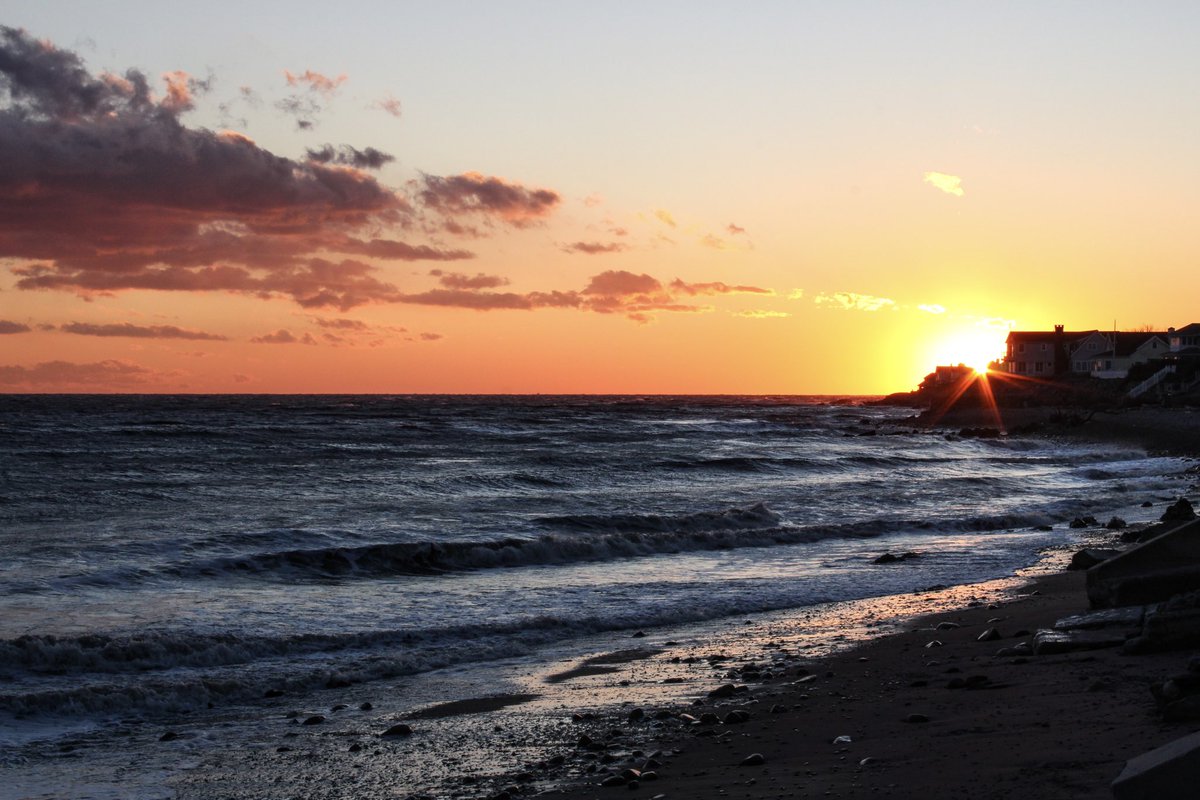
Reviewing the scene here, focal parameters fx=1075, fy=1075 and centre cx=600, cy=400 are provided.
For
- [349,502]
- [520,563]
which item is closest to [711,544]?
[520,563]

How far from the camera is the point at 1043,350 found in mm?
120500

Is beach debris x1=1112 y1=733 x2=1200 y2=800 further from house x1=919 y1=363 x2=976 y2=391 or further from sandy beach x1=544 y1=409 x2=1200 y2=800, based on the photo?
house x1=919 y1=363 x2=976 y2=391

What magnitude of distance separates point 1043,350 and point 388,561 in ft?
373

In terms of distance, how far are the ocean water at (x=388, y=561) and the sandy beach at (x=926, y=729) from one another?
3169 mm

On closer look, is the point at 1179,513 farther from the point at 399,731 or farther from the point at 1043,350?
the point at 1043,350

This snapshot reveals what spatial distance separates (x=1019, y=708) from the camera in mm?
8031

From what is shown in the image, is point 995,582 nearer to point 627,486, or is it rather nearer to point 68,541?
point 68,541

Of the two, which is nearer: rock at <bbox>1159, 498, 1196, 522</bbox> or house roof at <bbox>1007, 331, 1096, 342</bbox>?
rock at <bbox>1159, 498, 1196, 522</bbox>

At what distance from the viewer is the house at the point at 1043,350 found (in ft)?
389

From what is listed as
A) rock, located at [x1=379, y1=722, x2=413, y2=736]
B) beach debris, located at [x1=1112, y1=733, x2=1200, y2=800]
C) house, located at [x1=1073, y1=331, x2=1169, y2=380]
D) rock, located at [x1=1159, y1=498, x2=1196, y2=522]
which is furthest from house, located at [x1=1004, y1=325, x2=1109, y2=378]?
beach debris, located at [x1=1112, y1=733, x2=1200, y2=800]

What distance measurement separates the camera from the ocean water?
11125mm

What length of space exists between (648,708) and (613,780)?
7.82ft

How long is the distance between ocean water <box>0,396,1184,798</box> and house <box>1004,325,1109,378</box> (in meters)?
73.6

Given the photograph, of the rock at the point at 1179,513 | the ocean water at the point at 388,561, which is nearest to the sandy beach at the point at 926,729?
the ocean water at the point at 388,561
